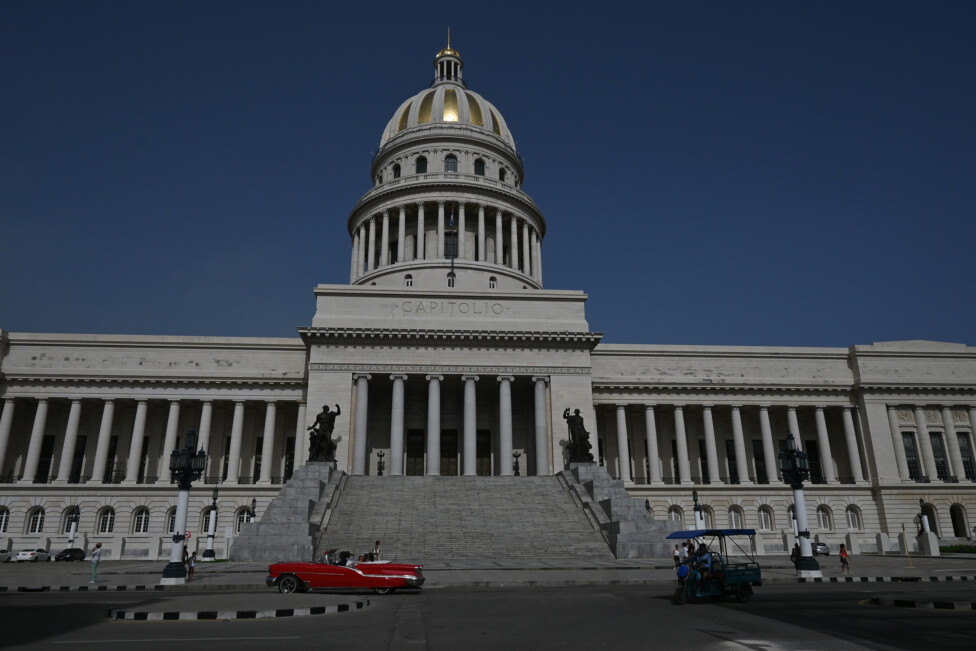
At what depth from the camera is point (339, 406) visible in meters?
46.7

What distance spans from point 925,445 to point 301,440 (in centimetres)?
4670

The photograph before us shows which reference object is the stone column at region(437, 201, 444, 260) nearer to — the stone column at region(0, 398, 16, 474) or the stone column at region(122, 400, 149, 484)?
the stone column at region(122, 400, 149, 484)

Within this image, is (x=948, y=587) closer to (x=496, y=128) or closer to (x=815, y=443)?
(x=815, y=443)

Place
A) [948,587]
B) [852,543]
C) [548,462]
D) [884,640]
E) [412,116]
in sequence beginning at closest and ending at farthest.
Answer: [884,640], [948,587], [852,543], [548,462], [412,116]

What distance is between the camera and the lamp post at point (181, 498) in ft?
72.9

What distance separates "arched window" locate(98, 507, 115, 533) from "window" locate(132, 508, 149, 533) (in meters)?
1.39

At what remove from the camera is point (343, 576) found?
19.4m

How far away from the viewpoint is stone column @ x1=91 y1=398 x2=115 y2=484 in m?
49.4

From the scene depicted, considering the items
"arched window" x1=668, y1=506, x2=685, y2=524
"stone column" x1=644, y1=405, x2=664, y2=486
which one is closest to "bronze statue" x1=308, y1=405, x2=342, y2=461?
"stone column" x1=644, y1=405, x2=664, y2=486

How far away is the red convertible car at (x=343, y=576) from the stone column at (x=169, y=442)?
34996 millimetres

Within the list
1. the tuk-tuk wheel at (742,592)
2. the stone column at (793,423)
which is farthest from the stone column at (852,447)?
the tuk-tuk wheel at (742,592)

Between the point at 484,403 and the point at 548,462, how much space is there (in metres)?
8.17

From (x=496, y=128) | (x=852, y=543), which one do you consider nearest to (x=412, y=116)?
(x=496, y=128)

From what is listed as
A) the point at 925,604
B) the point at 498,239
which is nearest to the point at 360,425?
the point at 498,239
